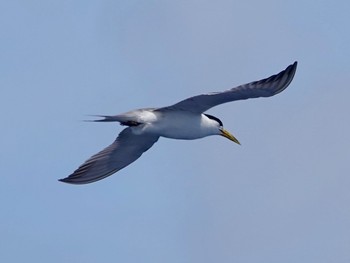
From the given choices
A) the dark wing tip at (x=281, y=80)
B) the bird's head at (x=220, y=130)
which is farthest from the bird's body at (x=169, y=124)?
the dark wing tip at (x=281, y=80)

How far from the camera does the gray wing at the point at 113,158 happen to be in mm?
35969

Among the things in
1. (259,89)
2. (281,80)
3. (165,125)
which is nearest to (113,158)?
(165,125)

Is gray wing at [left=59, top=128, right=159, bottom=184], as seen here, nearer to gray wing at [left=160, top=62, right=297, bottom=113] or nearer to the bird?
the bird

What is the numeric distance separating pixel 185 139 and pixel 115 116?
91.3 inches

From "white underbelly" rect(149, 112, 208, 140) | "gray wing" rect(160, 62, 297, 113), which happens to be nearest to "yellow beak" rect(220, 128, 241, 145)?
"white underbelly" rect(149, 112, 208, 140)

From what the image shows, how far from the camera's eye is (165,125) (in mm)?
34031

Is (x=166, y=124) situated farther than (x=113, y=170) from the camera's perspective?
No

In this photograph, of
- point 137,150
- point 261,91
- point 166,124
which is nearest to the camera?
point 261,91

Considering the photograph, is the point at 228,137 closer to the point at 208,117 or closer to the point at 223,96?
the point at 208,117

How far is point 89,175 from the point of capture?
36219 millimetres

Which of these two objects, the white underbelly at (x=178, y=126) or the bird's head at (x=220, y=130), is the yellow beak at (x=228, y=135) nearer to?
the bird's head at (x=220, y=130)

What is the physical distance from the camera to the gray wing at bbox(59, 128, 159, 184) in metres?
36.0

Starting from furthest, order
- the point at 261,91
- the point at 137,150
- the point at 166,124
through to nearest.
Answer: the point at 137,150
the point at 166,124
the point at 261,91


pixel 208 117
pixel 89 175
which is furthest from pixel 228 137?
pixel 89 175
